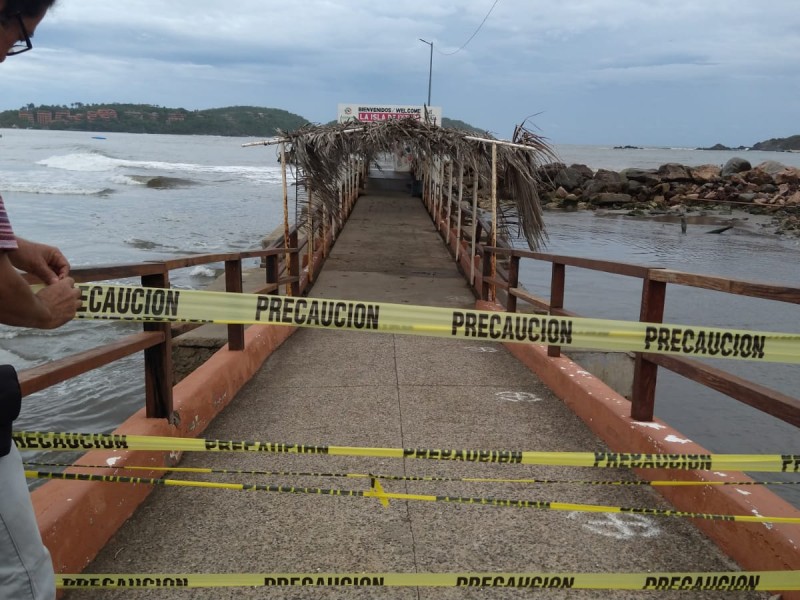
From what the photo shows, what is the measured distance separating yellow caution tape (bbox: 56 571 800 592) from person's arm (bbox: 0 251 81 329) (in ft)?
3.61

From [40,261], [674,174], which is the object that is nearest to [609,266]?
[40,261]

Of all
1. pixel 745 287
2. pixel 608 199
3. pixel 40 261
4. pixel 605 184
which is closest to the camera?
pixel 40 261

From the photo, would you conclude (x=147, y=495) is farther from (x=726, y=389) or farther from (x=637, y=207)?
(x=637, y=207)

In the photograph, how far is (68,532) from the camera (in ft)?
8.53

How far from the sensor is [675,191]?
43.5 m

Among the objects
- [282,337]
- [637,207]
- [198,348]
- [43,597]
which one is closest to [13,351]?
[198,348]

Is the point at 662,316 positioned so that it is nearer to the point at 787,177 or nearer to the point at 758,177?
the point at 787,177

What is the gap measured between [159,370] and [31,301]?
2.12 meters

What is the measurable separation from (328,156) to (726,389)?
27.9ft

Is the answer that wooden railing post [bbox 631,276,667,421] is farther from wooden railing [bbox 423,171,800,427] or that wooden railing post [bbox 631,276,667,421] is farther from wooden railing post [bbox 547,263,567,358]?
wooden railing post [bbox 547,263,567,358]

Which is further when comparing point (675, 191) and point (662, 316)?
point (675, 191)

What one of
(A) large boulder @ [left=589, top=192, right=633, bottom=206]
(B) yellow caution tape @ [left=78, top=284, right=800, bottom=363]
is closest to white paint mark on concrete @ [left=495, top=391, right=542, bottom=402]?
(B) yellow caution tape @ [left=78, top=284, right=800, bottom=363]

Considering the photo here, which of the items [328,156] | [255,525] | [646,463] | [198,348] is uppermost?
[328,156]

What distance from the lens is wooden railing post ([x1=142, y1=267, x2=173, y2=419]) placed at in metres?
3.46
